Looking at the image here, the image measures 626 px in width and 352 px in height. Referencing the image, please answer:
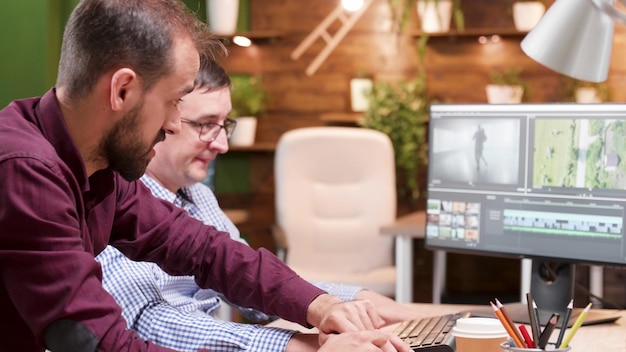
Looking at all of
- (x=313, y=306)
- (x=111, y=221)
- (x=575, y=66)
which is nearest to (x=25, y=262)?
(x=111, y=221)

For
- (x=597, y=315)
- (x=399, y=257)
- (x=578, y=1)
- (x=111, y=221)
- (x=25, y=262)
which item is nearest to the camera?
(x=25, y=262)

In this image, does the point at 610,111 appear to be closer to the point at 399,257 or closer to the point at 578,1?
the point at 578,1

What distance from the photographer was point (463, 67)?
573cm

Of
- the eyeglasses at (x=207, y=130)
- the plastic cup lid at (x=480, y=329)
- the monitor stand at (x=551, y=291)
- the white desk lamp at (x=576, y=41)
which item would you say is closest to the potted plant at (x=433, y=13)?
the eyeglasses at (x=207, y=130)

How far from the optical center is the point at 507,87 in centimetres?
542

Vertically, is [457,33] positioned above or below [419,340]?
above

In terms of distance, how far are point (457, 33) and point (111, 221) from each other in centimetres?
426

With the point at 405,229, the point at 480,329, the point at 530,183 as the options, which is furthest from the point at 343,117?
the point at 480,329

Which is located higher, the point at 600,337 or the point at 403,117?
the point at 403,117

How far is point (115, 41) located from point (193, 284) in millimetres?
970

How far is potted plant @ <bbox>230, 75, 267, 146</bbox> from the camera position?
5.77m

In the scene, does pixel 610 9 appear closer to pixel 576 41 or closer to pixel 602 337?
pixel 576 41

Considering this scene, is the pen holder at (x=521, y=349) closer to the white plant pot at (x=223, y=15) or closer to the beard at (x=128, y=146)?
the beard at (x=128, y=146)

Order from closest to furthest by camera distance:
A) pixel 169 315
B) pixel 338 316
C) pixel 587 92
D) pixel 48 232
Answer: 1. pixel 48 232
2. pixel 338 316
3. pixel 169 315
4. pixel 587 92
